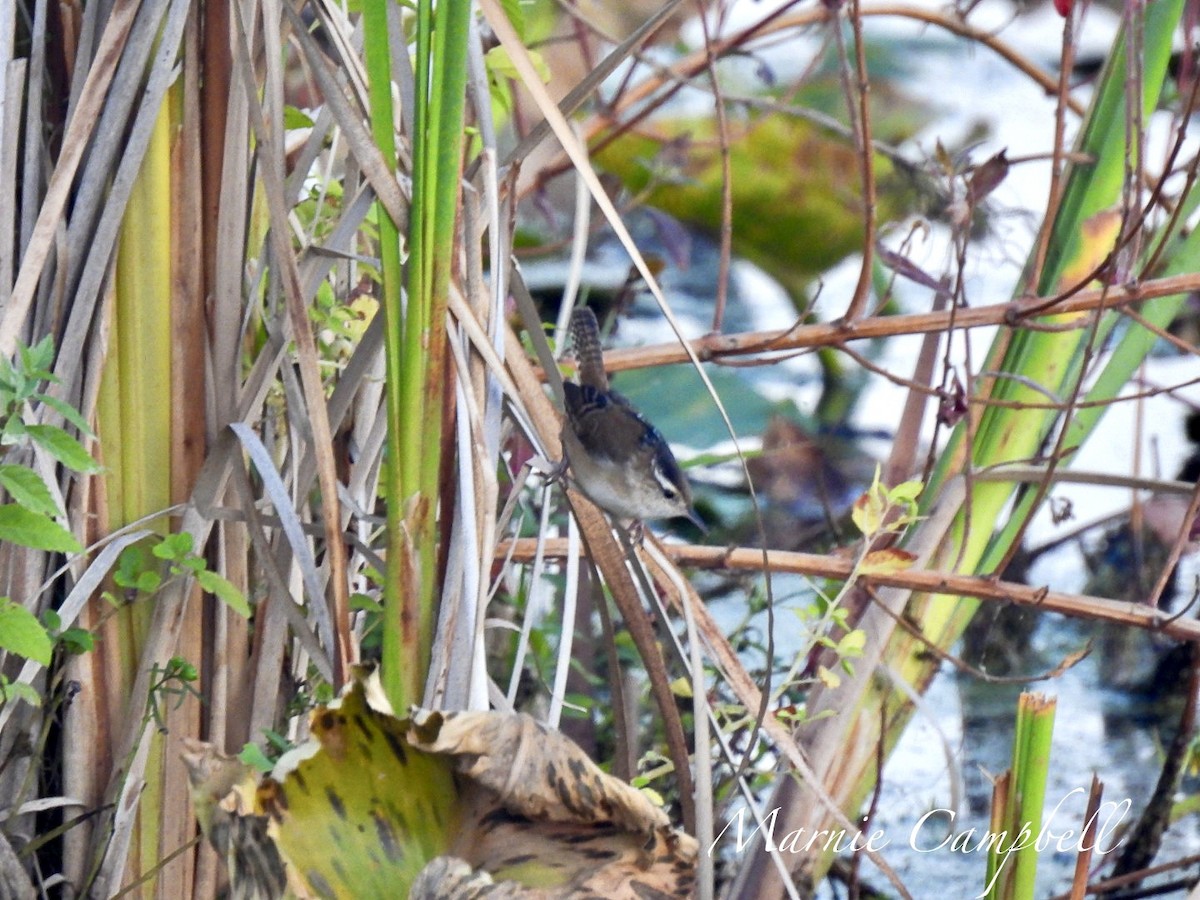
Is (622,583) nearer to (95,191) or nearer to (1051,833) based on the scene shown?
(95,191)

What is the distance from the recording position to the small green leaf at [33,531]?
46.4 inches

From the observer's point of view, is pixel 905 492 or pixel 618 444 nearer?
pixel 905 492

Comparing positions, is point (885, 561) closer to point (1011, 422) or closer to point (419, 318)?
point (1011, 422)

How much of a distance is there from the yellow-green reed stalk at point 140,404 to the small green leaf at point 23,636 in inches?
7.0

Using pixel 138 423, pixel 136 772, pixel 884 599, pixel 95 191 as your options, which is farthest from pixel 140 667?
pixel 884 599

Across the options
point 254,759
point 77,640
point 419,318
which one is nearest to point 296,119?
point 419,318

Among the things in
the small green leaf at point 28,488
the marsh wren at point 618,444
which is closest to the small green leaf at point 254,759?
the small green leaf at point 28,488

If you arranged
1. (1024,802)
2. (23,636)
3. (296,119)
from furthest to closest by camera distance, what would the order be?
(296,119)
(1024,802)
(23,636)

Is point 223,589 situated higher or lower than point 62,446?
lower

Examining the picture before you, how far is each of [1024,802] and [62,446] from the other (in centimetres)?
96

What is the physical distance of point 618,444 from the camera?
1.84 meters

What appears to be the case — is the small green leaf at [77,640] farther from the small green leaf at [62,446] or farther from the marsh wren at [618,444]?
the marsh wren at [618,444]

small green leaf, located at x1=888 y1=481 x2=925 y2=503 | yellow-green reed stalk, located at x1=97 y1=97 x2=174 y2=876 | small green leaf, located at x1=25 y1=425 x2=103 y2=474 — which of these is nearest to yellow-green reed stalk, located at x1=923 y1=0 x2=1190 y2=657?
small green leaf, located at x1=888 y1=481 x2=925 y2=503

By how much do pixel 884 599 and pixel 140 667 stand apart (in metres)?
1.08
